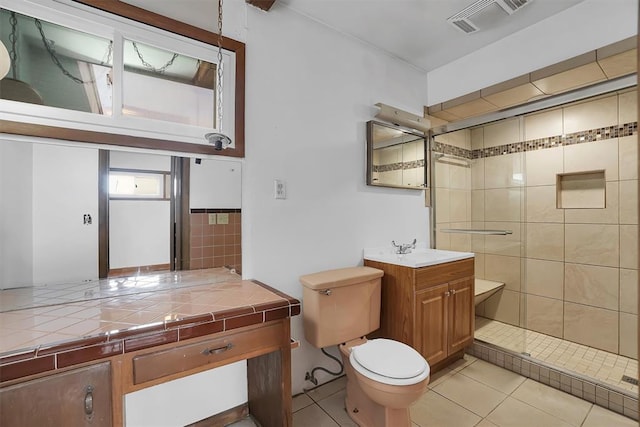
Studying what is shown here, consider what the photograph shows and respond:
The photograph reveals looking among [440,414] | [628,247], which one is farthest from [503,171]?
[440,414]

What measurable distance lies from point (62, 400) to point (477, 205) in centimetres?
321

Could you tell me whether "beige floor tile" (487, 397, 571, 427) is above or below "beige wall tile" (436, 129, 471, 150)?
below

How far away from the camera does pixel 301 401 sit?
179cm

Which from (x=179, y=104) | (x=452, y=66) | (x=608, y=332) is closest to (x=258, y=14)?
(x=179, y=104)

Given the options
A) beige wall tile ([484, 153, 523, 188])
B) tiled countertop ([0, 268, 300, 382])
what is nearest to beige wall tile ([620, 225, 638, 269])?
beige wall tile ([484, 153, 523, 188])

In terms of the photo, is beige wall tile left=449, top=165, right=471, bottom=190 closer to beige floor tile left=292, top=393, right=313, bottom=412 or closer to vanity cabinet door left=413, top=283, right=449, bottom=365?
vanity cabinet door left=413, top=283, right=449, bottom=365

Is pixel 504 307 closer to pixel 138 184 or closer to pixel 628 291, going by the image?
pixel 628 291

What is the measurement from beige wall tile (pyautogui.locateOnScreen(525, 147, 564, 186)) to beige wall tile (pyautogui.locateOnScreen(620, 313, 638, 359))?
1219 millimetres

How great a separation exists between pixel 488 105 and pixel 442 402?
2.35m

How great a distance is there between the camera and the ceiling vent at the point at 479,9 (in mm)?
1769

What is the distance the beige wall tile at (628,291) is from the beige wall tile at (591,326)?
0.09 metres

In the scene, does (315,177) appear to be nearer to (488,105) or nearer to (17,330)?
(17,330)

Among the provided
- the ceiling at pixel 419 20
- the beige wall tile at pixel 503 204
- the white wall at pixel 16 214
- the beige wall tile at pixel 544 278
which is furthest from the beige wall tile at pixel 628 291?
the white wall at pixel 16 214

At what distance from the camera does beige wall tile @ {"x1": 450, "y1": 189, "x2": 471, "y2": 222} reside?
288 cm
